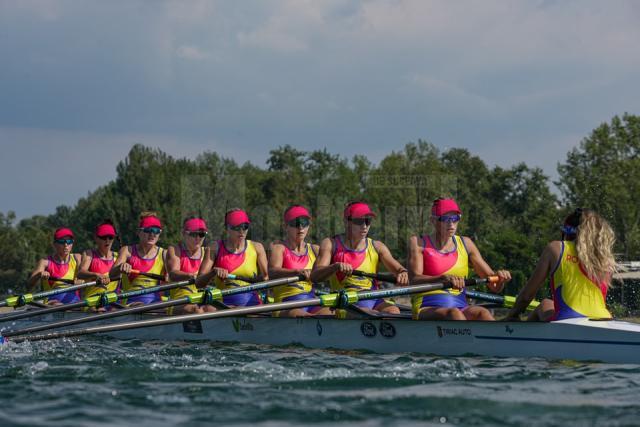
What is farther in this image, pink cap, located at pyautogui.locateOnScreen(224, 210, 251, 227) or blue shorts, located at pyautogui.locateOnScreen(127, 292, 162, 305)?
blue shorts, located at pyautogui.locateOnScreen(127, 292, 162, 305)

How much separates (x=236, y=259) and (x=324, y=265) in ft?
7.84

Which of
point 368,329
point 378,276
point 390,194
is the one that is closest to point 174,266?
point 378,276

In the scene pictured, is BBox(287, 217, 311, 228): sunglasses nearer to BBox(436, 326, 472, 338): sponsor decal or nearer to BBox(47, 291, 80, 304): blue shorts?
BBox(436, 326, 472, 338): sponsor decal

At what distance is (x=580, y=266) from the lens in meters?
8.97

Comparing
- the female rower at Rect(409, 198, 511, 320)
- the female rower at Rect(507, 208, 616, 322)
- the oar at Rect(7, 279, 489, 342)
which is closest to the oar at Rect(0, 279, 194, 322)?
the oar at Rect(7, 279, 489, 342)

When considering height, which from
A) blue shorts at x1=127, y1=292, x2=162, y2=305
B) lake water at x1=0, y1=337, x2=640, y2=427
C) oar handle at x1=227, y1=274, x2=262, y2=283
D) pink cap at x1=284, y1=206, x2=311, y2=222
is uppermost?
pink cap at x1=284, y1=206, x2=311, y2=222

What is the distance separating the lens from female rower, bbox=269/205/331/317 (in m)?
12.9

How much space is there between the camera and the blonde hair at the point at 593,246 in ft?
29.0

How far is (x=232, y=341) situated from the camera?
42.2ft

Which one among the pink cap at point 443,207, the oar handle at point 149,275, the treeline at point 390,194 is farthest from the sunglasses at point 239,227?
the treeline at point 390,194

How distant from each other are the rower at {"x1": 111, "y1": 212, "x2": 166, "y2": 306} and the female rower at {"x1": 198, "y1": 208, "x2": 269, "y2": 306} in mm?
2027

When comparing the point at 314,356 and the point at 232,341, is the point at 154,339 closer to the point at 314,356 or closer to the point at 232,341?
the point at 232,341

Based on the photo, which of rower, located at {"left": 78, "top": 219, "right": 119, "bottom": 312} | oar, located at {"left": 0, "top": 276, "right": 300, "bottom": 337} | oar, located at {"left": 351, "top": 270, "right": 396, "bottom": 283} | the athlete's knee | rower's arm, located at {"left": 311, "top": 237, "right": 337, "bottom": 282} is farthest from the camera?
rower, located at {"left": 78, "top": 219, "right": 119, "bottom": 312}

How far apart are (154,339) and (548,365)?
734 centimetres
